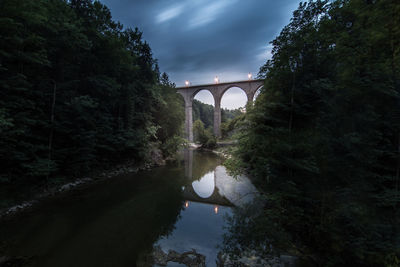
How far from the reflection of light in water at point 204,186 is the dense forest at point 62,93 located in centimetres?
504

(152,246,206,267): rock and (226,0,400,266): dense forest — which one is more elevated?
(226,0,400,266): dense forest

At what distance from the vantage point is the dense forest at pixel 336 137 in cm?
256

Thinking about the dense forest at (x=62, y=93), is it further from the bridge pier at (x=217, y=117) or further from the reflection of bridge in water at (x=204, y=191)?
the bridge pier at (x=217, y=117)

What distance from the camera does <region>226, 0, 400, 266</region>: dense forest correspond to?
8.40 feet

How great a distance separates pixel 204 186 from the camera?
981 cm

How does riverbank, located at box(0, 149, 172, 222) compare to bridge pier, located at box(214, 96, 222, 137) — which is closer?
riverbank, located at box(0, 149, 172, 222)

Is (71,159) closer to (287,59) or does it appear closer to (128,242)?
(128,242)

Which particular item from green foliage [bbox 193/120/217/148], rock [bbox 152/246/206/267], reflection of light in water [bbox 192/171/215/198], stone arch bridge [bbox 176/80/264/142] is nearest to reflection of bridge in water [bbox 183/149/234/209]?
reflection of light in water [bbox 192/171/215/198]

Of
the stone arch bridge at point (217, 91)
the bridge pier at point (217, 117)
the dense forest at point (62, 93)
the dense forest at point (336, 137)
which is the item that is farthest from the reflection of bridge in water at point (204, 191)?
the bridge pier at point (217, 117)

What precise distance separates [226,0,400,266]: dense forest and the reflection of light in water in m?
4.75

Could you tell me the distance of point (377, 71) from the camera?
275 cm

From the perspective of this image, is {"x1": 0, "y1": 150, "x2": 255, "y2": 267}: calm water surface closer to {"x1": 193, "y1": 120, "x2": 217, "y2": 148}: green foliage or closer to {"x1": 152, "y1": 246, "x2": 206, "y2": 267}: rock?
{"x1": 152, "y1": 246, "x2": 206, "y2": 267}: rock

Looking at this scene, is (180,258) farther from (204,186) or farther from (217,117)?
(217,117)

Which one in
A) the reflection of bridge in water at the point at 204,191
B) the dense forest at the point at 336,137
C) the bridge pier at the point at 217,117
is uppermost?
the bridge pier at the point at 217,117
